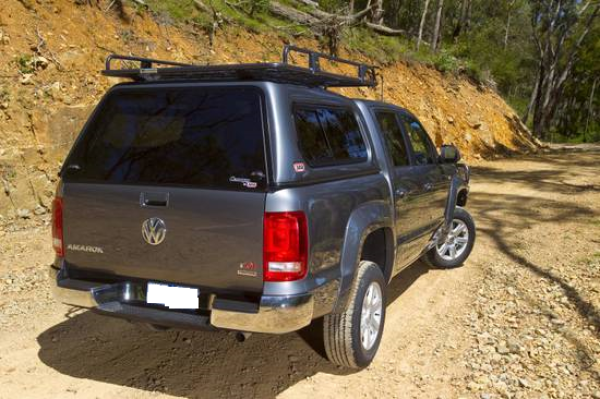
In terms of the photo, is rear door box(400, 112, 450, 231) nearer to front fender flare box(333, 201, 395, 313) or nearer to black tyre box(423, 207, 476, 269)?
black tyre box(423, 207, 476, 269)

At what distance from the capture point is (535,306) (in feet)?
15.3

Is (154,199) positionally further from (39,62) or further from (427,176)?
(39,62)

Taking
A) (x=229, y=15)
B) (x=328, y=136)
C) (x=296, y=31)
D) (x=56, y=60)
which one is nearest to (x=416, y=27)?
(x=296, y=31)

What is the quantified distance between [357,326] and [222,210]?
125 centimetres

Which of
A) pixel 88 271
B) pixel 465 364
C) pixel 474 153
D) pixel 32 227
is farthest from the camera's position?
pixel 474 153

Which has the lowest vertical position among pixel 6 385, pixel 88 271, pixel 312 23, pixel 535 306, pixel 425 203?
pixel 6 385

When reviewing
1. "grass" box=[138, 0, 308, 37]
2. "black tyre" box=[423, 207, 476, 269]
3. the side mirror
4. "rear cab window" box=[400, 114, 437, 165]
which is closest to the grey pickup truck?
"rear cab window" box=[400, 114, 437, 165]

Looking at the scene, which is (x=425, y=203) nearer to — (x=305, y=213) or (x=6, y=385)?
(x=305, y=213)

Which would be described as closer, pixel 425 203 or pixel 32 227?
pixel 425 203

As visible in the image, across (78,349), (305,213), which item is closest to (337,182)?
(305,213)

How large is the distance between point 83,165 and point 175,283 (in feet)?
3.18

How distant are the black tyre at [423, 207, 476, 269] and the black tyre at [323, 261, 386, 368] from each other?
2311mm

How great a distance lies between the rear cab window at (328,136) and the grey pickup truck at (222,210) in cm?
1

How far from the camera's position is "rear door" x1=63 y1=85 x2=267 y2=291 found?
273 cm
